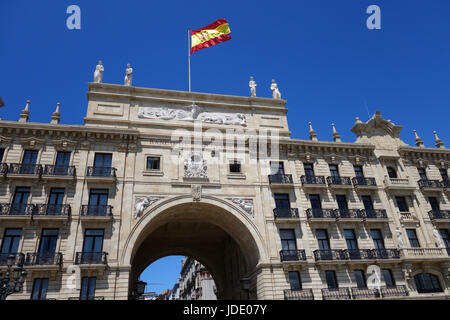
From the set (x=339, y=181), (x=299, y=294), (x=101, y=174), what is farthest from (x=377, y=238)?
(x=101, y=174)

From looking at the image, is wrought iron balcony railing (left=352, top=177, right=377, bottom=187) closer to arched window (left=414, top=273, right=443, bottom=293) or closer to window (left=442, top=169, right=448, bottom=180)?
arched window (left=414, top=273, right=443, bottom=293)

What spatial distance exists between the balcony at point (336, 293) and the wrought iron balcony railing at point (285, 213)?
19.4 feet

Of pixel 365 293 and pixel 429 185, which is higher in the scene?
pixel 429 185

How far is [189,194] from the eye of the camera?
24797 millimetres

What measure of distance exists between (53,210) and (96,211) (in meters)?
2.78

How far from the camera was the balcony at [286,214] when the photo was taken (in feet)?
81.9

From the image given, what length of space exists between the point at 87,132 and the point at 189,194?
9369mm

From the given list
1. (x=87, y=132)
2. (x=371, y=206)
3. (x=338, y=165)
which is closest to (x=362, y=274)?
(x=371, y=206)

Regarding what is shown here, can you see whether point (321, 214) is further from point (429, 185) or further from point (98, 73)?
point (98, 73)

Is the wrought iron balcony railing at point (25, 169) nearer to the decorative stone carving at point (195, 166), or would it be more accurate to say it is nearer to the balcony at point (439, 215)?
the decorative stone carving at point (195, 166)

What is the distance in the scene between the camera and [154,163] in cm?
2567

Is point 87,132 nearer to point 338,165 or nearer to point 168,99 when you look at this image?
point 168,99

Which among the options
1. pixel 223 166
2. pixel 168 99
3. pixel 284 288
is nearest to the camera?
pixel 284 288
